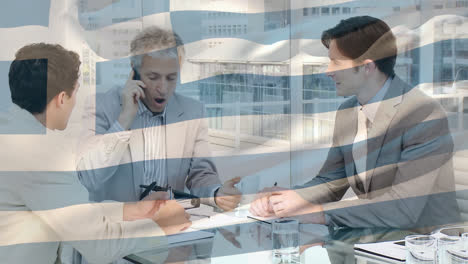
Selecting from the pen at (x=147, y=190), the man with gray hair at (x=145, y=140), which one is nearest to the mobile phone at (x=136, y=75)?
the man with gray hair at (x=145, y=140)

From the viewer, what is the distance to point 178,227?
142 cm

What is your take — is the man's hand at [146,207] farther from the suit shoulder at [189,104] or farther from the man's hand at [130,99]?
the suit shoulder at [189,104]

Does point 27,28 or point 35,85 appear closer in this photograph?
point 35,85

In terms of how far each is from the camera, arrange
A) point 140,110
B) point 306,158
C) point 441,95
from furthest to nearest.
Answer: point 306,158 < point 441,95 < point 140,110

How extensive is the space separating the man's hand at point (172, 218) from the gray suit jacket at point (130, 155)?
0.84 ft

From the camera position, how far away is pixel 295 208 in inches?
67.4

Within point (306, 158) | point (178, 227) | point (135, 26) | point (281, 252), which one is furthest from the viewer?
point (306, 158)

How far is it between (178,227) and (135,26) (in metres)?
1.20

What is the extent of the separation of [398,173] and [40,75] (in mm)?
1169

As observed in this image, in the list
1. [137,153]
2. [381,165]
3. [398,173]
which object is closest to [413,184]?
[398,173]

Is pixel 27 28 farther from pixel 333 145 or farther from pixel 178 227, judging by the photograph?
pixel 333 145

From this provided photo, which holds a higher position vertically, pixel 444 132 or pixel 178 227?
pixel 444 132

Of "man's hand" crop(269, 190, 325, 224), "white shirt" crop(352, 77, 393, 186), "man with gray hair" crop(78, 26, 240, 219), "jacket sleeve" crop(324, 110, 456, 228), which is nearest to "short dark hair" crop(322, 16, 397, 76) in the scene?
"white shirt" crop(352, 77, 393, 186)

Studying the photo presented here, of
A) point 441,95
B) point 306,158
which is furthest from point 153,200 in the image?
point 441,95
